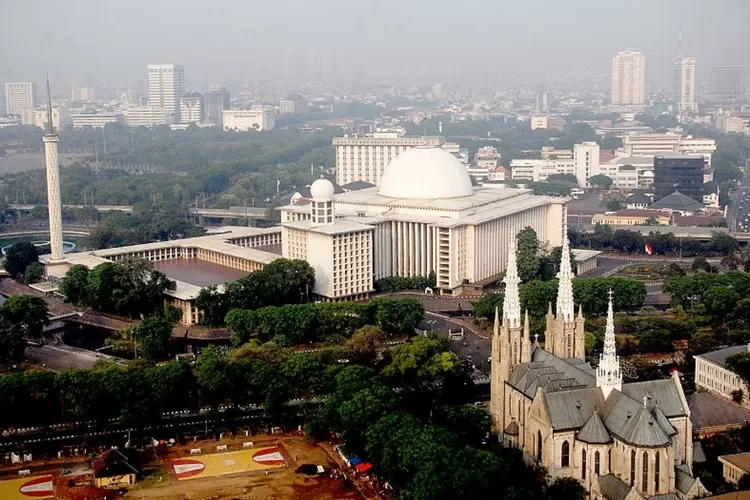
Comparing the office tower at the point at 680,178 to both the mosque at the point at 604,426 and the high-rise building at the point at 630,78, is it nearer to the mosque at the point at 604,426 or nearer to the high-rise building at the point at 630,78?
the mosque at the point at 604,426

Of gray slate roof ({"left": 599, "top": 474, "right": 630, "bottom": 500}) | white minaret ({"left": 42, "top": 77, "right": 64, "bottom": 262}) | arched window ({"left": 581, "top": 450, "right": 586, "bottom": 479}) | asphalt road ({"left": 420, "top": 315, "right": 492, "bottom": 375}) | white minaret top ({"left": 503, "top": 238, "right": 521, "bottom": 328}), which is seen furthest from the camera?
white minaret ({"left": 42, "top": 77, "right": 64, "bottom": 262})

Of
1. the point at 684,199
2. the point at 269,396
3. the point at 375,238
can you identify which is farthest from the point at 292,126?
the point at 269,396

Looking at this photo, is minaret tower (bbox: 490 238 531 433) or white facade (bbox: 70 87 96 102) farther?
white facade (bbox: 70 87 96 102)

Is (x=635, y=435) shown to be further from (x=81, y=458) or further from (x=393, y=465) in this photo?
(x=81, y=458)

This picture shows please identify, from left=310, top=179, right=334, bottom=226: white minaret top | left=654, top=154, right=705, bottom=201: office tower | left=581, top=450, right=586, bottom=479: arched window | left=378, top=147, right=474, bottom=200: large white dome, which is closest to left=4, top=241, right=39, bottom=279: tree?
left=310, top=179, right=334, bottom=226: white minaret top

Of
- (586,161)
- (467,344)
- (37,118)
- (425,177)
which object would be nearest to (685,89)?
(586,161)

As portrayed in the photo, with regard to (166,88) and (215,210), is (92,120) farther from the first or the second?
(215,210)

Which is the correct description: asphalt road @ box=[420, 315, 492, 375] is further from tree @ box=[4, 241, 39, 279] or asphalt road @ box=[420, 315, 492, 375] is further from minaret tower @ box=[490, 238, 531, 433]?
tree @ box=[4, 241, 39, 279]
